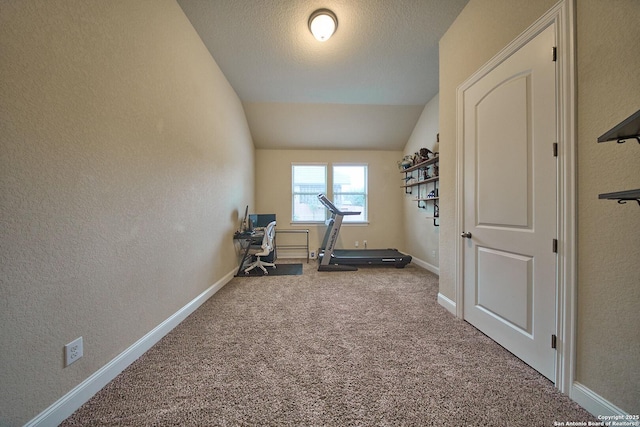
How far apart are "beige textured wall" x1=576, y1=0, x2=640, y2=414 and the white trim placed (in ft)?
0.08

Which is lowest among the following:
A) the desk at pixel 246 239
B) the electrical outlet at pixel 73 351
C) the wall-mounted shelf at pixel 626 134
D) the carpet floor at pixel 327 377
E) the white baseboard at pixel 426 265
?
the carpet floor at pixel 327 377

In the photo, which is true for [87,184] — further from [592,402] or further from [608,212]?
[592,402]

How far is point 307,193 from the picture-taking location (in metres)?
5.26

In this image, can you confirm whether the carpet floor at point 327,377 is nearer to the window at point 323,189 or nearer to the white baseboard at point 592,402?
the white baseboard at point 592,402

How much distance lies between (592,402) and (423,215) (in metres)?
3.28

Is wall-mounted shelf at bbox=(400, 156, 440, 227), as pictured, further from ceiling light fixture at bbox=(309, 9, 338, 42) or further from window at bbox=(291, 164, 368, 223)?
ceiling light fixture at bbox=(309, 9, 338, 42)

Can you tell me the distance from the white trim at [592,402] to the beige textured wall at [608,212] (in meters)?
0.03

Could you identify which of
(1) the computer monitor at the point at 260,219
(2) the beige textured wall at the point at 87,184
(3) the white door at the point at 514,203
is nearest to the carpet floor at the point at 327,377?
(3) the white door at the point at 514,203

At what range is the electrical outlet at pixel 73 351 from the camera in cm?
114

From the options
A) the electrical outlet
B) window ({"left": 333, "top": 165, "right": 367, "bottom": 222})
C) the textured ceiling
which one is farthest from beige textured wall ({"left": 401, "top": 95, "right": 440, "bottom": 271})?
the electrical outlet

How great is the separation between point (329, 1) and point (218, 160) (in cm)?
219

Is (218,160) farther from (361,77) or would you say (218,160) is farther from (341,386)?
(341,386)

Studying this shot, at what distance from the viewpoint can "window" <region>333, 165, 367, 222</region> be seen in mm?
5258

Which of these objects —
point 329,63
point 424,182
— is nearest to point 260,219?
point 329,63
